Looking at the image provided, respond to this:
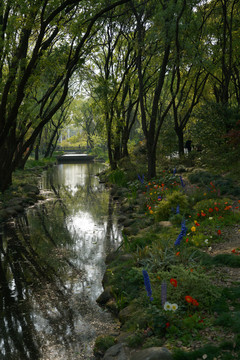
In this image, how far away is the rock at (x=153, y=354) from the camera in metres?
3.00

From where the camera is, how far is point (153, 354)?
3051 millimetres

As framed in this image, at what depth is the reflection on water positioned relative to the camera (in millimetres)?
4141

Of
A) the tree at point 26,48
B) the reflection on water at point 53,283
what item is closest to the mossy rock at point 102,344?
the reflection on water at point 53,283

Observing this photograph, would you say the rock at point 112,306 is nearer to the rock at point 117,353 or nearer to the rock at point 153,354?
the rock at point 117,353

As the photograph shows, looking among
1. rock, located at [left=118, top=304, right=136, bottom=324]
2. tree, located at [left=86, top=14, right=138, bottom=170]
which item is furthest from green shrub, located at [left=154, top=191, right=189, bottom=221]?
tree, located at [left=86, top=14, right=138, bottom=170]

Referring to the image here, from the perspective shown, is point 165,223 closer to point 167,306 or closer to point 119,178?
point 167,306

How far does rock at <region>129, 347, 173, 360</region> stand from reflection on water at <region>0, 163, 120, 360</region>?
37.3 inches

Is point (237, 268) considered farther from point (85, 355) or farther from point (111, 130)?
point (111, 130)

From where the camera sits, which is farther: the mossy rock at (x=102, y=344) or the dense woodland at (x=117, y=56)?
the dense woodland at (x=117, y=56)

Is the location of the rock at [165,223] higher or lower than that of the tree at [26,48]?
lower

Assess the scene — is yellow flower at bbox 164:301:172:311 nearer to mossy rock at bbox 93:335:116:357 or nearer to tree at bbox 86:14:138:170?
mossy rock at bbox 93:335:116:357

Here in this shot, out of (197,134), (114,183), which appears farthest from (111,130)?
(197,134)

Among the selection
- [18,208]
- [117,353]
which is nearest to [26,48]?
[18,208]

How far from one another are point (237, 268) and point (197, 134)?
471 inches
